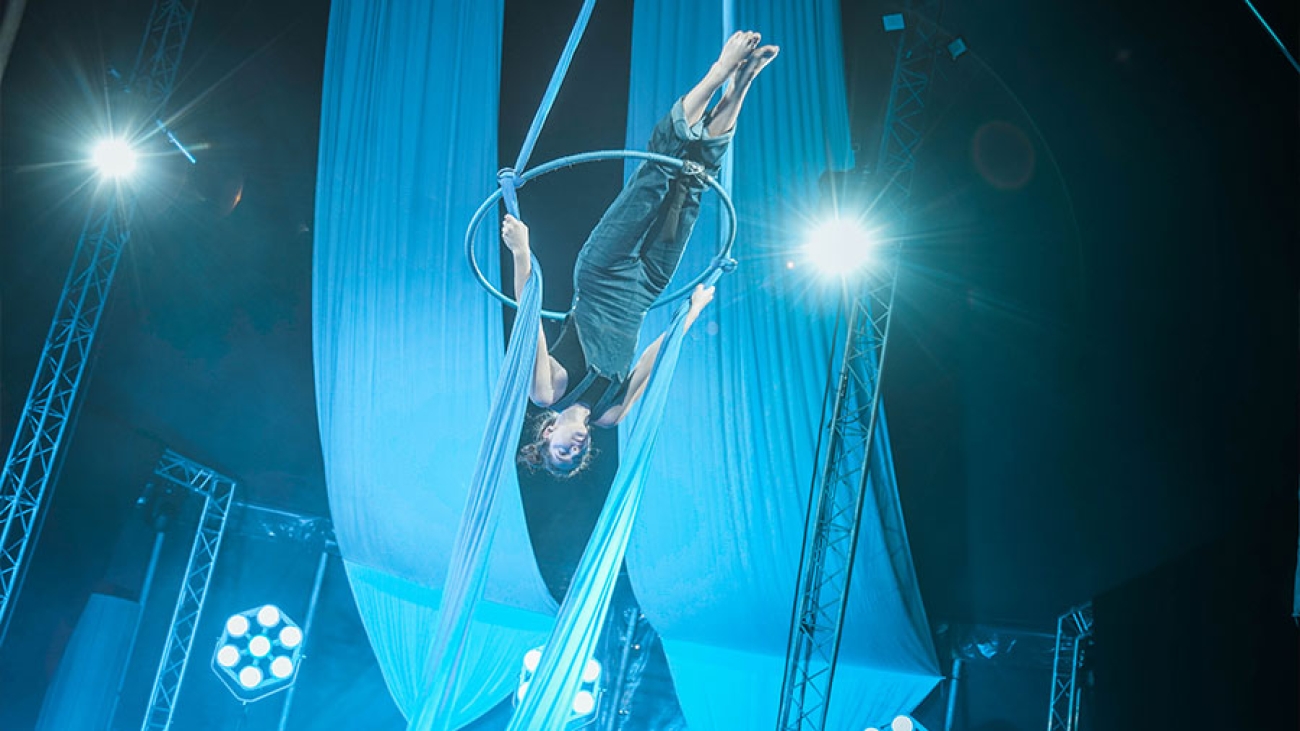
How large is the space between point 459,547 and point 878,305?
2618 mm

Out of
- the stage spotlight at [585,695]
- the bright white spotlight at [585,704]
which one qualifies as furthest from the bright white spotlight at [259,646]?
the bright white spotlight at [585,704]

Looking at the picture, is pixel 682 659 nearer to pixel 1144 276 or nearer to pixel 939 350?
pixel 939 350

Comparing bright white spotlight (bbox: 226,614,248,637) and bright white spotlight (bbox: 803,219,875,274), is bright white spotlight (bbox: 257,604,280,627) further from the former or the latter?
bright white spotlight (bbox: 803,219,875,274)

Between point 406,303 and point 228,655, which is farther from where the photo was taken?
point 228,655

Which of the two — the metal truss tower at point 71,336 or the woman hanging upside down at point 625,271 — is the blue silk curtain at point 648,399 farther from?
the metal truss tower at point 71,336

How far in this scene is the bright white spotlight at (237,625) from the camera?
5.98m

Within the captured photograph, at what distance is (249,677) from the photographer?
19.6 ft

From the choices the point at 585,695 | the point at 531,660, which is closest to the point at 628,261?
the point at 585,695

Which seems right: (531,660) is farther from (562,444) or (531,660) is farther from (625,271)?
(625,271)

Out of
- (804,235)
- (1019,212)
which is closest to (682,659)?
(804,235)

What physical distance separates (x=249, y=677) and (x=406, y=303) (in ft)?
9.47

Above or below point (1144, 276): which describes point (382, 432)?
below

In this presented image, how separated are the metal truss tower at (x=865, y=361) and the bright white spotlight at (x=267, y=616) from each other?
3378 millimetres

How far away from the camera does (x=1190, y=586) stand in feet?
12.5
